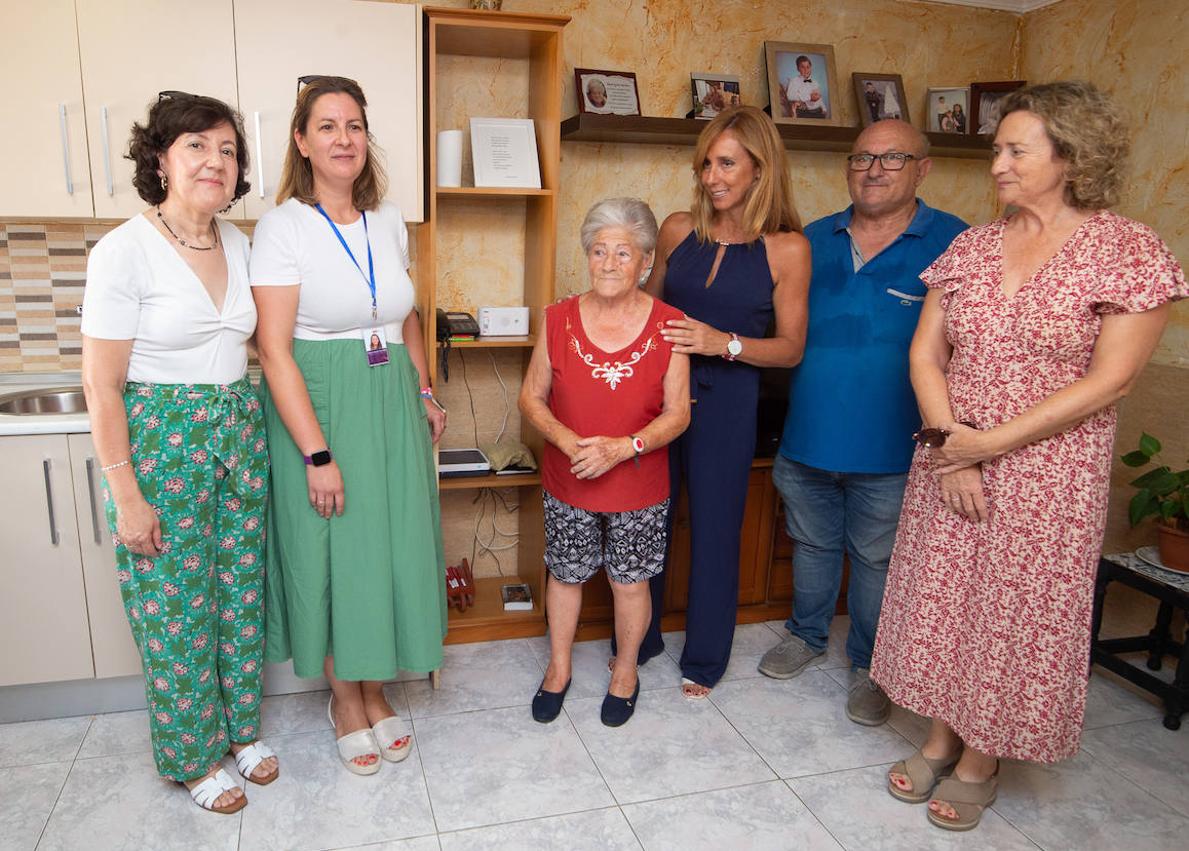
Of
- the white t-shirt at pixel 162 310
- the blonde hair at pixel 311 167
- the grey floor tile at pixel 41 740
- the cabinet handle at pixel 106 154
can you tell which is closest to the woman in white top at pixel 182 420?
the white t-shirt at pixel 162 310

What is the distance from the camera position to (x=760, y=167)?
234 centimetres

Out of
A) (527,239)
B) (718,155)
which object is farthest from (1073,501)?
(527,239)

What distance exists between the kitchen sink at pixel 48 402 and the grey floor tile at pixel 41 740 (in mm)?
865

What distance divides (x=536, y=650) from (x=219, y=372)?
4.73ft

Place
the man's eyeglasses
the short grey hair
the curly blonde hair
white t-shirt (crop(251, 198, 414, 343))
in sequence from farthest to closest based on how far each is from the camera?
the man's eyeglasses → the short grey hair → white t-shirt (crop(251, 198, 414, 343)) → the curly blonde hair

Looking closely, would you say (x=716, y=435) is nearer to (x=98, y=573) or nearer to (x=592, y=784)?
(x=592, y=784)

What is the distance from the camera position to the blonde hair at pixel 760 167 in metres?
2.31

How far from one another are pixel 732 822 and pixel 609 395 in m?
1.07

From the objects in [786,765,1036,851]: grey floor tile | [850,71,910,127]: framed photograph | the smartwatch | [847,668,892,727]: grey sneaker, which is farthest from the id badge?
[850,71,910,127]: framed photograph

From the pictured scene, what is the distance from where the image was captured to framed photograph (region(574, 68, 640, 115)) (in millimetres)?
2922

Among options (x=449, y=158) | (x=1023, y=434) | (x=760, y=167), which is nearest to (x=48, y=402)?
(x=449, y=158)

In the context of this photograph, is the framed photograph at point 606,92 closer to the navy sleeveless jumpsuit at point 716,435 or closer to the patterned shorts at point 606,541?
the navy sleeveless jumpsuit at point 716,435

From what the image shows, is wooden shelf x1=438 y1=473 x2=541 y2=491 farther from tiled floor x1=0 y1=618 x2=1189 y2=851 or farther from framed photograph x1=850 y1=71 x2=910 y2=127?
framed photograph x1=850 y1=71 x2=910 y2=127

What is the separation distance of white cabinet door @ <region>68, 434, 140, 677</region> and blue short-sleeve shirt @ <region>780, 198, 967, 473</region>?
6.33 ft
